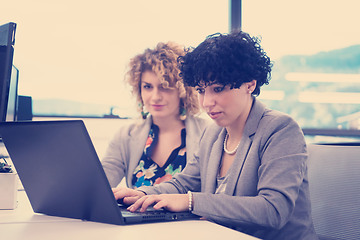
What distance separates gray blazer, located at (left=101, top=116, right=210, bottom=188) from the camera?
7.12 ft

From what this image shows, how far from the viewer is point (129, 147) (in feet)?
7.38

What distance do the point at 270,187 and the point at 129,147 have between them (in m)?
1.24

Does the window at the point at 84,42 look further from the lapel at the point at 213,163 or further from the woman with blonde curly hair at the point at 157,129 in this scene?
the lapel at the point at 213,163

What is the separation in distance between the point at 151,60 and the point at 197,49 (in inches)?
33.6

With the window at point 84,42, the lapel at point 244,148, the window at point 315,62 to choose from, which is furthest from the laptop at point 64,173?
the window at point 315,62

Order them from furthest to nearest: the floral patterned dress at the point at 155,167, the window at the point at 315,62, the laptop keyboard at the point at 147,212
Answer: the window at the point at 315,62, the floral patterned dress at the point at 155,167, the laptop keyboard at the point at 147,212

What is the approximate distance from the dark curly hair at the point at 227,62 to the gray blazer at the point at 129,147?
0.78m

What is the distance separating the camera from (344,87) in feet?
10.6

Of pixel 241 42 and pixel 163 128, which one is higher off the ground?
pixel 241 42

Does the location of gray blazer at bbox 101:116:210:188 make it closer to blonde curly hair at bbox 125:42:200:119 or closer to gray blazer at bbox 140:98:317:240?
blonde curly hair at bbox 125:42:200:119

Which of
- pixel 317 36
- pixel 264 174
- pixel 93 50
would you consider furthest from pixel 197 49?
pixel 317 36

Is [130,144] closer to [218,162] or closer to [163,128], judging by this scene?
[163,128]

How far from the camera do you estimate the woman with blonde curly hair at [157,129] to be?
214 cm

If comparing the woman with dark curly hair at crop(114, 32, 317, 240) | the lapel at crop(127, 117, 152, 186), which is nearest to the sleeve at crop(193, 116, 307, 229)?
the woman with dark curly hair at crop(114, 32, 317, 240)
